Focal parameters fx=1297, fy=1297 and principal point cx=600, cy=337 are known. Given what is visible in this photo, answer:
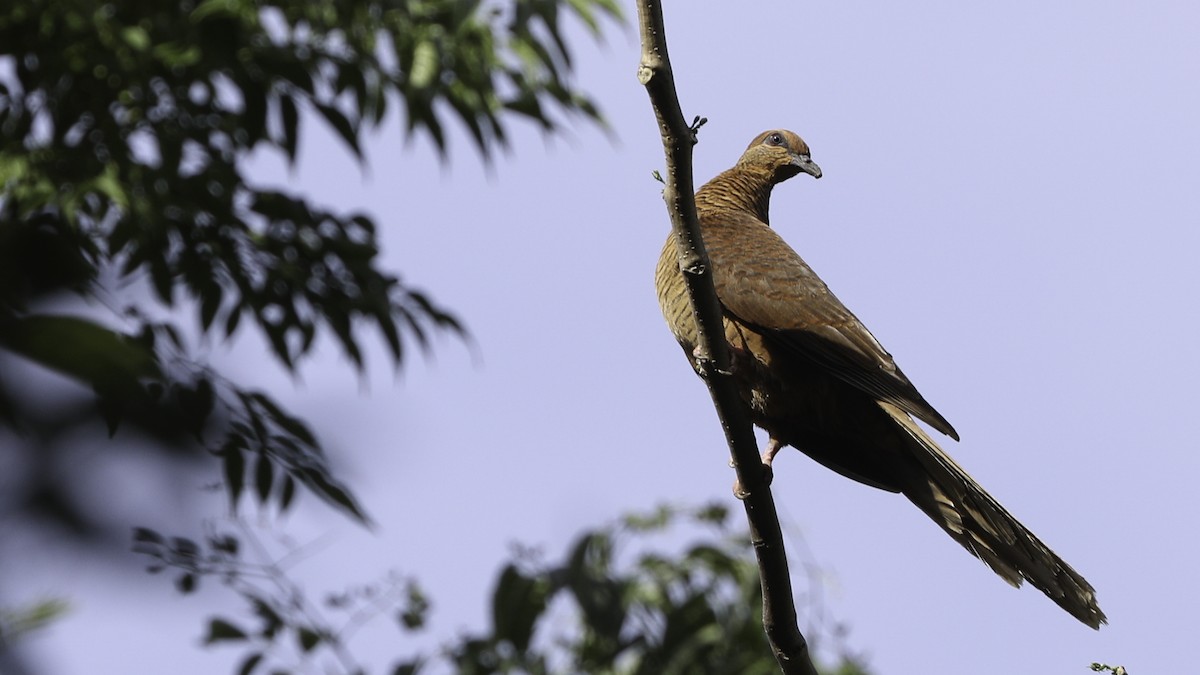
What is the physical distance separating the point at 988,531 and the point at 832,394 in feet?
1.84

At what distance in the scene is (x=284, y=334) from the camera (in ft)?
9.61

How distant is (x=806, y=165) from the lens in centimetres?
437

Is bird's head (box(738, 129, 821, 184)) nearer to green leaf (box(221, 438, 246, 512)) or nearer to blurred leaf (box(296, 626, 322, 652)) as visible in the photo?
blurred leaf (box(296, 626, 322, 652))

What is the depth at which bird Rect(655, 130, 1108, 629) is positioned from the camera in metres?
3.14

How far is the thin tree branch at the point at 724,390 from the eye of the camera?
235 centimetres

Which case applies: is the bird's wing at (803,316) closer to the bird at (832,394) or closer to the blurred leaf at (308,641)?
the bird at (832,394)

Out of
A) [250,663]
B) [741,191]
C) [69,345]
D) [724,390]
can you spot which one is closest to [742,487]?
[724,390]

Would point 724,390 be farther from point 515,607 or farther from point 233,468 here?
point 233,468

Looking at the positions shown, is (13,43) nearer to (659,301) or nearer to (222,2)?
(222,2)

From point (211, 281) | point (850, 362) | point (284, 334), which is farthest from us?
point (850, 362)

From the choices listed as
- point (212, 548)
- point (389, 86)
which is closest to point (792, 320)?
point (389, 86)

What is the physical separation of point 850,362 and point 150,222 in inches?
69.8

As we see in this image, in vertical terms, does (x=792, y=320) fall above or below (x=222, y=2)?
below

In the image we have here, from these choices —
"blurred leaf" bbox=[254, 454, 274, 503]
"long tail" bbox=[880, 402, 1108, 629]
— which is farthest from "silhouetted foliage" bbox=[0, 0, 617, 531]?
"long tail" bbox=[880, 402, 1108, 629]
